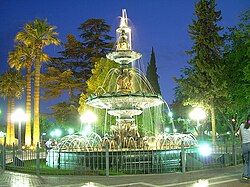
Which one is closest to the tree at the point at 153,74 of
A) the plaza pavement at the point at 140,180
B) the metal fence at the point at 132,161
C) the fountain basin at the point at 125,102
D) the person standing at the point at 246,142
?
the fountain basin at the point at 125,102

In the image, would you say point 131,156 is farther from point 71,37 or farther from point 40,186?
point 71,37

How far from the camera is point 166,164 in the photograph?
609 inches

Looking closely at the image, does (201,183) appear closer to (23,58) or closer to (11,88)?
(23,58)

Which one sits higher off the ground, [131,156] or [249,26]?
[249,26]

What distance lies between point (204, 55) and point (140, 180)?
87.8 feet

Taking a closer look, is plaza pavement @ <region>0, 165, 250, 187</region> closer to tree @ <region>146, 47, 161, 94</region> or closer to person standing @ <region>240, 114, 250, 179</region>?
person standing @ <region>240, 114, 250, 179</region>

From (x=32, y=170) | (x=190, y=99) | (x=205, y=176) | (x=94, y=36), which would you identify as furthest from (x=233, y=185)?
(x=94, y=36)

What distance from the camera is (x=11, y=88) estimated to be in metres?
50.0

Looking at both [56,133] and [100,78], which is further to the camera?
[56,133]

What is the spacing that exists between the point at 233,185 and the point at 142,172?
4.69 metres

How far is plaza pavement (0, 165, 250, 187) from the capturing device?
11.9 meters

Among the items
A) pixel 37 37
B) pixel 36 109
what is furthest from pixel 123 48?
pixel 37 37

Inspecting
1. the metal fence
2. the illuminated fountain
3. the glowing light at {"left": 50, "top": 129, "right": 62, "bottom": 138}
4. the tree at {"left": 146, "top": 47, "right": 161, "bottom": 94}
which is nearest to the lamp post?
the illuminated fountain

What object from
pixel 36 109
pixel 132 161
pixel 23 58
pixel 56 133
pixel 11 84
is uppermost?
pixel 23 58
